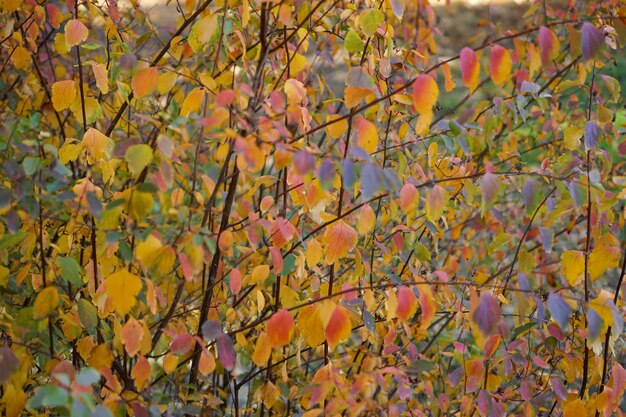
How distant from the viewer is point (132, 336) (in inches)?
53.3

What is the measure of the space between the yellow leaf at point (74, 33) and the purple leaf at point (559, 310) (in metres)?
1.11

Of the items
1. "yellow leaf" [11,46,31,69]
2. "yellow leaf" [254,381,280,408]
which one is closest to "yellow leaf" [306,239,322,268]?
"yellow leaf" [254,381,280,408]

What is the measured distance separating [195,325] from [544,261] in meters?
1.48

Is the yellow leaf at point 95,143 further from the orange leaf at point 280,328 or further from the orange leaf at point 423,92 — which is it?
the orange leaf at point 423,92

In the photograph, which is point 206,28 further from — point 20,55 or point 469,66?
point 20,55

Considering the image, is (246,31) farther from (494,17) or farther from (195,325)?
(494,17)

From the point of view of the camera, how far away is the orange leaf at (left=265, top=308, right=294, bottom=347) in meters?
1.38

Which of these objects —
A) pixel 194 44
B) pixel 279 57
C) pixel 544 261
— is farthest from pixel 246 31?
pixel 544 261

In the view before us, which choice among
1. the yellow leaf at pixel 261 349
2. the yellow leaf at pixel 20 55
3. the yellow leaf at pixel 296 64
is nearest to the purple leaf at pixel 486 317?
the yellow leaf at pixel 261 349

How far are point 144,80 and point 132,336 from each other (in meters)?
0.49

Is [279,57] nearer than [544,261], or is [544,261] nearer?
[279,57]

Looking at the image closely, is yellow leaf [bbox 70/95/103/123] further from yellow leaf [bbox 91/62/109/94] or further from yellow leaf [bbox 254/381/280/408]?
yellow leaf [bbox 254/381/280/408]

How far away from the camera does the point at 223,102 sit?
4.07 feet

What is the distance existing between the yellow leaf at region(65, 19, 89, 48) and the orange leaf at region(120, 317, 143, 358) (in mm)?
635
